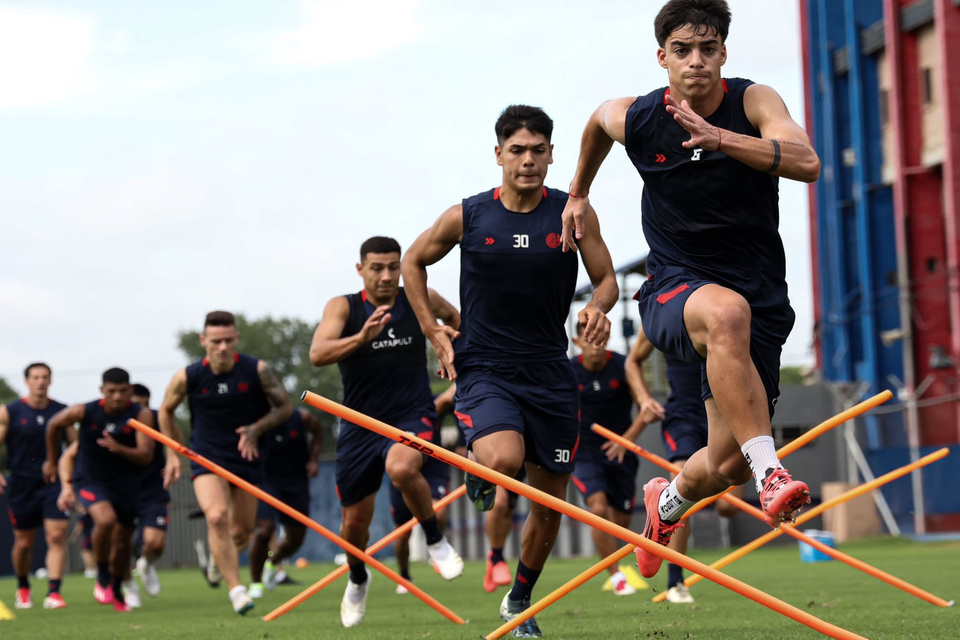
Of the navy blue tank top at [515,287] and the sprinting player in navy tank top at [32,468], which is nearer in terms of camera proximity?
the navy blue tank top at [515,287]

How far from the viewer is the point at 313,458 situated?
1587 centimetres

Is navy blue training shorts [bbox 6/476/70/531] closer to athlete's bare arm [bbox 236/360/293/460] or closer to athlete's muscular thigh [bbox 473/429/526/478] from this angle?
athlete's bare arm [bbox 236/360/293/460]

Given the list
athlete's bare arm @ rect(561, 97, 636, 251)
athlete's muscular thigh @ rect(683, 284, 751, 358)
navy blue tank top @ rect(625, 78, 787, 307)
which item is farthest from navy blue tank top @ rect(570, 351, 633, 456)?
athlete's muscular thigh @ rect(683, 284, 751, 358)

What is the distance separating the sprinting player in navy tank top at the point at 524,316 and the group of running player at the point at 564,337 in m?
0.01

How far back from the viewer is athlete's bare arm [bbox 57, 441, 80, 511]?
1369 centimetres

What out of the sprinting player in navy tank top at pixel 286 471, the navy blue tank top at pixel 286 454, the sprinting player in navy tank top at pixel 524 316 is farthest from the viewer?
the navy blue tank top at pixel 286 454

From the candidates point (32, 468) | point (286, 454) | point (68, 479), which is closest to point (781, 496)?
point (68, 479)

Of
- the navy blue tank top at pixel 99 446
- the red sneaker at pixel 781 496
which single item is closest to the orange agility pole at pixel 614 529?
the red sneaker at pixel 781 496

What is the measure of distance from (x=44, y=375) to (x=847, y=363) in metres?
26.6

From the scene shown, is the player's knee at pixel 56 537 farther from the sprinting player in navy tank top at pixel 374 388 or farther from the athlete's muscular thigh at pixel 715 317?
the athlete's muscular thigh at pixel 715 317

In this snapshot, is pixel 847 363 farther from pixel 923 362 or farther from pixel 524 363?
pixel 524 363

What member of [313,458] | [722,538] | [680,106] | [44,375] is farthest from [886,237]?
[680,106]

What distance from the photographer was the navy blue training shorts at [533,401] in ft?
24.2

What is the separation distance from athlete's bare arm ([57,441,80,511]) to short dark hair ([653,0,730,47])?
9.71 metres
